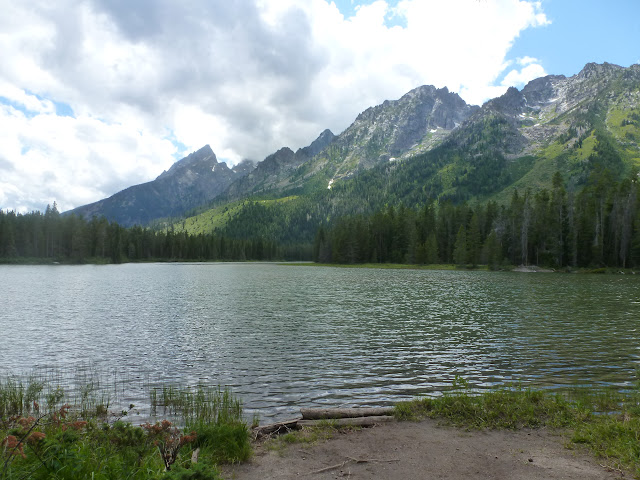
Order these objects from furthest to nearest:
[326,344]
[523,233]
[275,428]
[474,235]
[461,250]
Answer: [474,235]
[461,250]
[523,233]
[326,344]
[275,428]

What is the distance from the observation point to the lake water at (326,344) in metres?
18.1

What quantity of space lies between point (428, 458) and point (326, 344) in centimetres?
1655

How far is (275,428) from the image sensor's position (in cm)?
1217

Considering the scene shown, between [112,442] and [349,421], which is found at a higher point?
[112,442]

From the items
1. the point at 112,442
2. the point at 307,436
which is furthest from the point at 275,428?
the point at 112,442

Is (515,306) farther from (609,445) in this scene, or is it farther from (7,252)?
(7,252)

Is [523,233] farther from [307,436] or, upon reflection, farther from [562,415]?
[307,436]

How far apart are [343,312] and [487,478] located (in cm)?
3145

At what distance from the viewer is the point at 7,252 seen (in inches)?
6319

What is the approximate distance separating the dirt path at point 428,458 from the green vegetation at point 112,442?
1166 mm

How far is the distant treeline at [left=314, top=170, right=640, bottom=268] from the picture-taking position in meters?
109

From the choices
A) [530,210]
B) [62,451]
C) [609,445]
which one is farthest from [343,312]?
[530,210]

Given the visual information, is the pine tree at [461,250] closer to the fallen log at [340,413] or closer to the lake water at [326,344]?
the lake water at [326,344]

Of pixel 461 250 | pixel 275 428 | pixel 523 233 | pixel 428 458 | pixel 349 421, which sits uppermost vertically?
pixel 523 233
